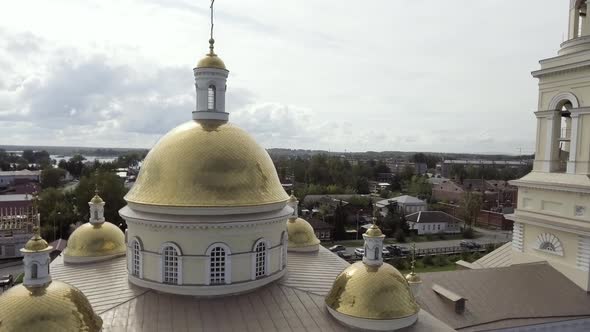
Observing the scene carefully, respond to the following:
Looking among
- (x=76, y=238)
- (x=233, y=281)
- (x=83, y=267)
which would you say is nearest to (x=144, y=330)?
(x=233, y=281)

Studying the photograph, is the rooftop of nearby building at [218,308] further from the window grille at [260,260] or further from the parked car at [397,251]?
the parked car at [397,251]

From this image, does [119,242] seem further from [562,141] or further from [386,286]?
[562,141]

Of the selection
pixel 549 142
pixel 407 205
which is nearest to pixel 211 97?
pixel 549 142

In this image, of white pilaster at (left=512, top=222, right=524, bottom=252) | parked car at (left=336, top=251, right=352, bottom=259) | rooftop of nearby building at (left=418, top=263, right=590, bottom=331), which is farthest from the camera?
parked car at (left=336, top=251, right=352, bottom=259)

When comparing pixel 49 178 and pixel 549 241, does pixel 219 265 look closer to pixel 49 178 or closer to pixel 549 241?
pixel 549 241

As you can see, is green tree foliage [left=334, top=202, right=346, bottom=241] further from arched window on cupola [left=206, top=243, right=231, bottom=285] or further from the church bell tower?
arched window on cupola [left=206, top=243, right=231, bottom=285]

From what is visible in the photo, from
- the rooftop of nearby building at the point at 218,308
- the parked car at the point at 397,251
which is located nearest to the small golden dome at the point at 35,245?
the rooftop of nearby building at the point at 218,308

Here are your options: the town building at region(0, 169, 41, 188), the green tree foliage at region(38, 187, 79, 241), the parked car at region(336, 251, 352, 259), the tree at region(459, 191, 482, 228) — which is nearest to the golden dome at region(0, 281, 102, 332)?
the parked car at region(336, 251, 352, 259)
